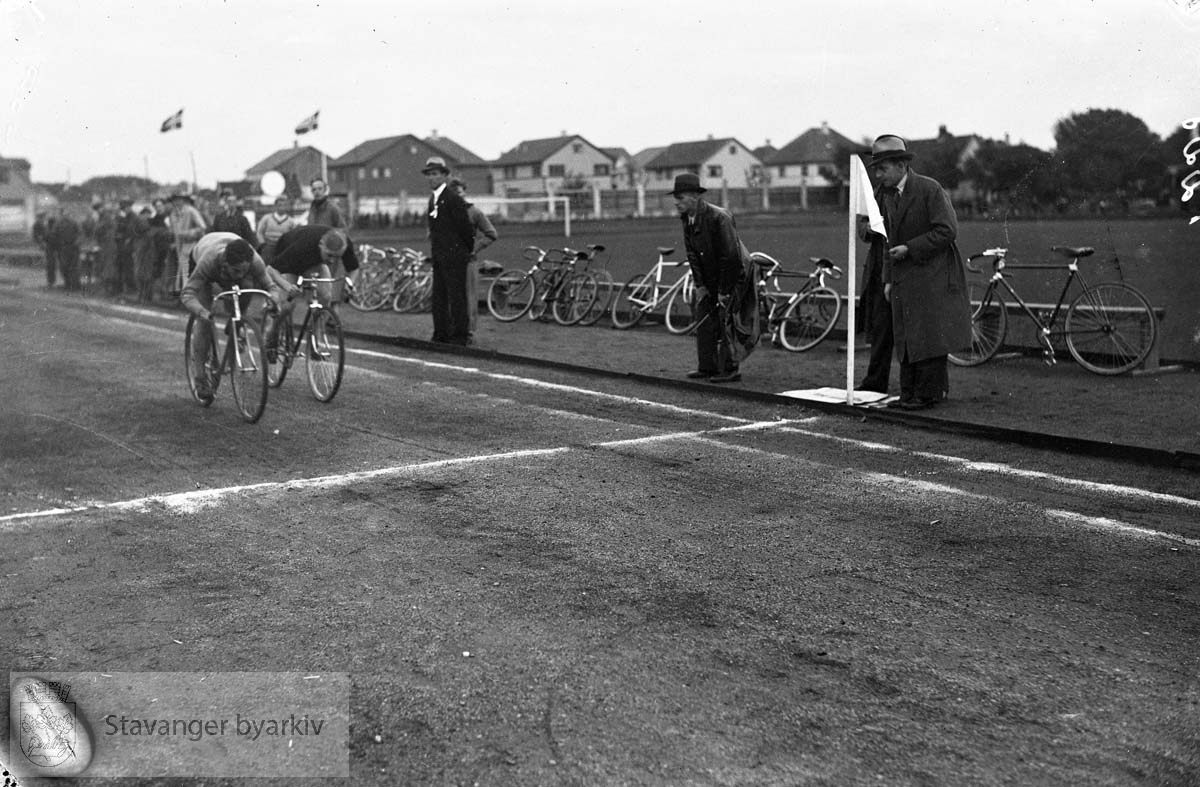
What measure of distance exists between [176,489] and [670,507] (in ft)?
9.79

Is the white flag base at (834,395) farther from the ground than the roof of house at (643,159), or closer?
closer

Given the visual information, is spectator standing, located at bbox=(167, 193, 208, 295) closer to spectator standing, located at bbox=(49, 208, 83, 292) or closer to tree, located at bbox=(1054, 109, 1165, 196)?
spectator standing, located at bbox=(49, 208, 83, 292)

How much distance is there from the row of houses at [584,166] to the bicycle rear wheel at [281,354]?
23.2ft

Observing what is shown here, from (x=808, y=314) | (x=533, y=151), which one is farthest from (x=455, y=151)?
(x=808, y=314)

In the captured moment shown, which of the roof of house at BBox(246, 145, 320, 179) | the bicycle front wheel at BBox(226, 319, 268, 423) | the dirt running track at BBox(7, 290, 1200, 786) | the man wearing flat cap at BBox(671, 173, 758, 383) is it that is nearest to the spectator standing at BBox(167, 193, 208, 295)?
the bicycle front wheel at BBox(226, 319, 268, 423)

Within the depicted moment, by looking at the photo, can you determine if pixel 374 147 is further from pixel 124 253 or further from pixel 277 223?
pixel 277 223

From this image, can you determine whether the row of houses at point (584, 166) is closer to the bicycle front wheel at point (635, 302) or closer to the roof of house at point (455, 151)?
the roof of house at point (455, 151)

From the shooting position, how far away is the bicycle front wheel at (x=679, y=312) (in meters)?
16.8

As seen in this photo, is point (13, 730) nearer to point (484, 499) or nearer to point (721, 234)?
point (484, 499)

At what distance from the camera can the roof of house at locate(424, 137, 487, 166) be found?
77.4 meters

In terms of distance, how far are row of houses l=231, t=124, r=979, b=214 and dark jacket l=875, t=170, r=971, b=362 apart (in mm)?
6906

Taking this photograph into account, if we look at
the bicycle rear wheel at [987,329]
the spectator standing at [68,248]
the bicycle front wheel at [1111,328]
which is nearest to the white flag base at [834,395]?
the bicycle rear wheel at [987,329]

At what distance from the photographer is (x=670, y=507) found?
7160 mm

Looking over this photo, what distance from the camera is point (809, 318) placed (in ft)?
48.8
